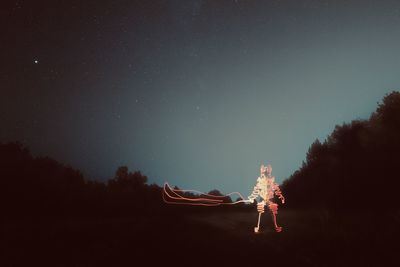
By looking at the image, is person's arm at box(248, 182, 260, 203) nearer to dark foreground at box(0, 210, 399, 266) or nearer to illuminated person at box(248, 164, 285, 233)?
illuminated person at box(248, 164, 285, 233)

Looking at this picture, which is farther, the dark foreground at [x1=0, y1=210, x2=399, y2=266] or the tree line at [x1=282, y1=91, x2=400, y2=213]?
the tree line at [x1=282, y1=91, x2=400, y2=213]

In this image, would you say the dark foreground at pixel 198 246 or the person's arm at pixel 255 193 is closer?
the dark foreground at pixel 198 246

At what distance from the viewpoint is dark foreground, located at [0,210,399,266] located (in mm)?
12094

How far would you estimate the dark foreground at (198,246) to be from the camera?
1209cm

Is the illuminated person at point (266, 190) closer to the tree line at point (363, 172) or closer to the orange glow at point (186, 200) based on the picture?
the orange glow at point (186, 200)

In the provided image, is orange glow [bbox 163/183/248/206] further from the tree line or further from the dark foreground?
the tree line

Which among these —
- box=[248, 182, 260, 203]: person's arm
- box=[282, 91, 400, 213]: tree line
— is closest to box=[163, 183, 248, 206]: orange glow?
box=[248, 182, 260, 203]: person's arm

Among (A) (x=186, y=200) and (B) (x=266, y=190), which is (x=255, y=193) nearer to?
(B) (x=266, y=190)

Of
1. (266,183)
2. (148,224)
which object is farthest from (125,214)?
A: (266,183)

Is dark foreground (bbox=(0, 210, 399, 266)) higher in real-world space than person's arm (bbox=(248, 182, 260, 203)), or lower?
lower

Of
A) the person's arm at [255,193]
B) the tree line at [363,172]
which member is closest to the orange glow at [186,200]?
the person's arm at [255,193]

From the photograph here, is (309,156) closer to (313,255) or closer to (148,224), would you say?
(148,224)

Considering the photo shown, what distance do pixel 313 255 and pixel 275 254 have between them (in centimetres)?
155

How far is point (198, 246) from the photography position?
1504cm
